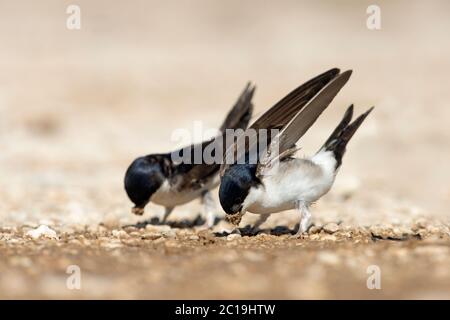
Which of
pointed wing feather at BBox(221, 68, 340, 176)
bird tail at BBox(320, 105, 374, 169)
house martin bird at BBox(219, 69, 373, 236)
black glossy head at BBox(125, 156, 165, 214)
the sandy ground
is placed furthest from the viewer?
black glossy head at BBox(125, 156, 165, 214)

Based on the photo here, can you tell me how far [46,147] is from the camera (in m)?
11.3

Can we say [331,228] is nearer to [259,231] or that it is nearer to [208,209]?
[259,231]

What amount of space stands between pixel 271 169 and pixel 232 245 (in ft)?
2.08

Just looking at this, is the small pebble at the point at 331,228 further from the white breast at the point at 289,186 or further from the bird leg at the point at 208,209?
the bird leg at the point at 208,209

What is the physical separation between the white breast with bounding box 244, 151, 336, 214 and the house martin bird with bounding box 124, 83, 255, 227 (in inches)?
42.6

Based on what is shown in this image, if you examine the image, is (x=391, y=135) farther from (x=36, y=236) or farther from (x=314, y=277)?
(x=314, y=277)

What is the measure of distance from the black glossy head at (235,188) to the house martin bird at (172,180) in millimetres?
1066

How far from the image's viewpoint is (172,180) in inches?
247

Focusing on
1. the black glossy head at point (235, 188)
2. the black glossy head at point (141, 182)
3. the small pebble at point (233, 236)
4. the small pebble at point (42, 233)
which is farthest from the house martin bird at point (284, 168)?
the small pebble at point (42, 233)

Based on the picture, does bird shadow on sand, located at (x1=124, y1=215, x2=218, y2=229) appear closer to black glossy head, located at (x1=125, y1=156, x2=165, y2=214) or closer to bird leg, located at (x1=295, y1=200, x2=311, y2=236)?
black glossy head, located at (x1=125, y1=156, x2=165, y2=214)

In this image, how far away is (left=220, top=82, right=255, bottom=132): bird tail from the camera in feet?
22.3

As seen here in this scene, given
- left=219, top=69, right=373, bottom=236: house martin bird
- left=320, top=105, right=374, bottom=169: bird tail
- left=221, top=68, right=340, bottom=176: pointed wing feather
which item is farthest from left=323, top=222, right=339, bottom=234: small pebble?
left=221, top=68, right=340, bottom=176: pointed wing feather

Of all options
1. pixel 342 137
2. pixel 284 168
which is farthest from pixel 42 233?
pixel 342 137

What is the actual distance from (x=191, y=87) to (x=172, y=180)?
8.36 metres
